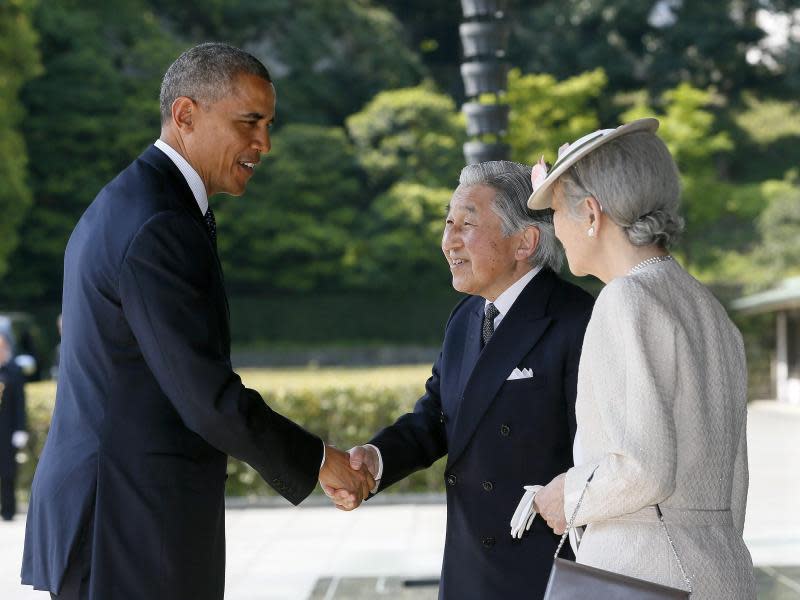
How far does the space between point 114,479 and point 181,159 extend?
0.75 metres

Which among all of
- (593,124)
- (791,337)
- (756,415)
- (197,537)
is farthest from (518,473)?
(593,124)

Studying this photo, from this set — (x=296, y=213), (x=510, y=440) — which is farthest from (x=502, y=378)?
(x=296, y=213)

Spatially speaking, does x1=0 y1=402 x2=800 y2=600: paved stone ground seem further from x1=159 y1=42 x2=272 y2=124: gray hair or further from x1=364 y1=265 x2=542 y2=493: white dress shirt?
x1=159 y1=42 x2=272 y2=124: gray hair

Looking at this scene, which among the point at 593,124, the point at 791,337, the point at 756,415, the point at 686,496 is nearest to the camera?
the point at 686,496

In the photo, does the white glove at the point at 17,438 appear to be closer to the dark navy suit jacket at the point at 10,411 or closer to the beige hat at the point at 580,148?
the dark navy suit jacket at the point at 10,411

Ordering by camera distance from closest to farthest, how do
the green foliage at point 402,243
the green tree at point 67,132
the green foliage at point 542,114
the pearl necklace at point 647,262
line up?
the pearl necklace at point 647,262, the green tree at point 67,132, the green foliage at point 402,243, the green foliage at point 542,114

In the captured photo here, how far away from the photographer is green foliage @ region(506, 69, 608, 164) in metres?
37.8

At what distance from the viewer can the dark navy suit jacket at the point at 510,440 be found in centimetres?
277

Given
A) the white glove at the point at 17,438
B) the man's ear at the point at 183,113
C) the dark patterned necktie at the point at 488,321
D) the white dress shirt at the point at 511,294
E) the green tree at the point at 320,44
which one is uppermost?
the green tree at the point at 320,44

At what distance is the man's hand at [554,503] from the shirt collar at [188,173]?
104 centimetres

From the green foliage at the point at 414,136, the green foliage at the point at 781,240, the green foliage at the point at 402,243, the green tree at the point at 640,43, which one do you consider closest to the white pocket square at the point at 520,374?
the green foliage at the point at 781,240

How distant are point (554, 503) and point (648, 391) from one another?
0.35 m

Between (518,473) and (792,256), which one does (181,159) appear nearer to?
(518,473)

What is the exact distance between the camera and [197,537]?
2.57m
